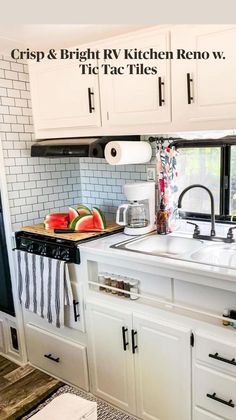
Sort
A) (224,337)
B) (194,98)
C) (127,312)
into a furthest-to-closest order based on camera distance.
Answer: (127,312) < (194,98) < (224,337)

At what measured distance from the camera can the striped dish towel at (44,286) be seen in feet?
6.68

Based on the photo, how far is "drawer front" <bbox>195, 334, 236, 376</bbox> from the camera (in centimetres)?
148

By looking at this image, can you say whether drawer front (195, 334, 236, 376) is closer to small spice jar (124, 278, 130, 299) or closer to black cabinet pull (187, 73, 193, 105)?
small spice jar (124, 278, 130, 299)

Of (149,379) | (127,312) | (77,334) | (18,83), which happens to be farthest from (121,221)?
(18,83)

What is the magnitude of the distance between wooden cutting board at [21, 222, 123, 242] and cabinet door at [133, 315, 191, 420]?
0.58m

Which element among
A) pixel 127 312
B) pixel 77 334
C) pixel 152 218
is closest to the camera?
pixel 127 312

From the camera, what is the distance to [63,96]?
2.22 metres

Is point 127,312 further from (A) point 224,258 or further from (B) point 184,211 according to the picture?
(B) point 184,211

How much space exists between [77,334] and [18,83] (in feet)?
5.54

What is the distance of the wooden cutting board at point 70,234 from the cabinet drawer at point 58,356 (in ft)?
2.20

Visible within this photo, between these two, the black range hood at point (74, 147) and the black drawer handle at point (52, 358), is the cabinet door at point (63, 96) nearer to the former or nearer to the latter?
the black range hood at point (74, 147)

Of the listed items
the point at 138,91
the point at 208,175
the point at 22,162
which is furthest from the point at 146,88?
the point at 22,162

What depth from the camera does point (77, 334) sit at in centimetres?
212

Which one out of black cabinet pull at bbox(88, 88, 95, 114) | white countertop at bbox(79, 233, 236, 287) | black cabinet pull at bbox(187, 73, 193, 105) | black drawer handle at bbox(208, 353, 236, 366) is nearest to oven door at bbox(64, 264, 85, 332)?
white countertop at bbox(79, 233, 236, 287)
